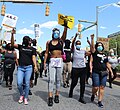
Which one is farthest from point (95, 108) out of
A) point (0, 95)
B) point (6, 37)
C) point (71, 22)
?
point (6, 37)

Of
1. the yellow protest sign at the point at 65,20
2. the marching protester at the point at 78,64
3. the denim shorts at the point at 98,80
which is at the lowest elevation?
the denim shorts at the point at 98,80

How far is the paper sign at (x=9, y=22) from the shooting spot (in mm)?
9234

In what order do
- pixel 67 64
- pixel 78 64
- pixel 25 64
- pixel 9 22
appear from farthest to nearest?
pixel 67 64, pixel 9 22, pixel 78 64, pixel 25 64

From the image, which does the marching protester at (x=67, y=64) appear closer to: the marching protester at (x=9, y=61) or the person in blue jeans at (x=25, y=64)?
the marching protester at (x=9, y=61)

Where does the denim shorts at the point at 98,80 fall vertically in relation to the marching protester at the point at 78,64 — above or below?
below

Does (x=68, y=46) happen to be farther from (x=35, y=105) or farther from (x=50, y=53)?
(x=35, y=105)

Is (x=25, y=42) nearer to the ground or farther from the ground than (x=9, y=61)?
farther from the ground

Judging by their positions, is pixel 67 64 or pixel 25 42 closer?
pixel 25 42

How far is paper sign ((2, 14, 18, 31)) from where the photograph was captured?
30.3ft

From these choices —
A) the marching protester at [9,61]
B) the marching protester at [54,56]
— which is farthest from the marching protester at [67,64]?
the marching protester at [54,56]

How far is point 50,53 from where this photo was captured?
789cm

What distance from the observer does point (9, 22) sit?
936 cm

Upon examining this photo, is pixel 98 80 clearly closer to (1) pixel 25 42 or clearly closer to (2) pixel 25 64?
(2) pixel 25 64

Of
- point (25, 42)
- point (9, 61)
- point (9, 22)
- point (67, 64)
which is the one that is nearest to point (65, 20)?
point (25, 42)
